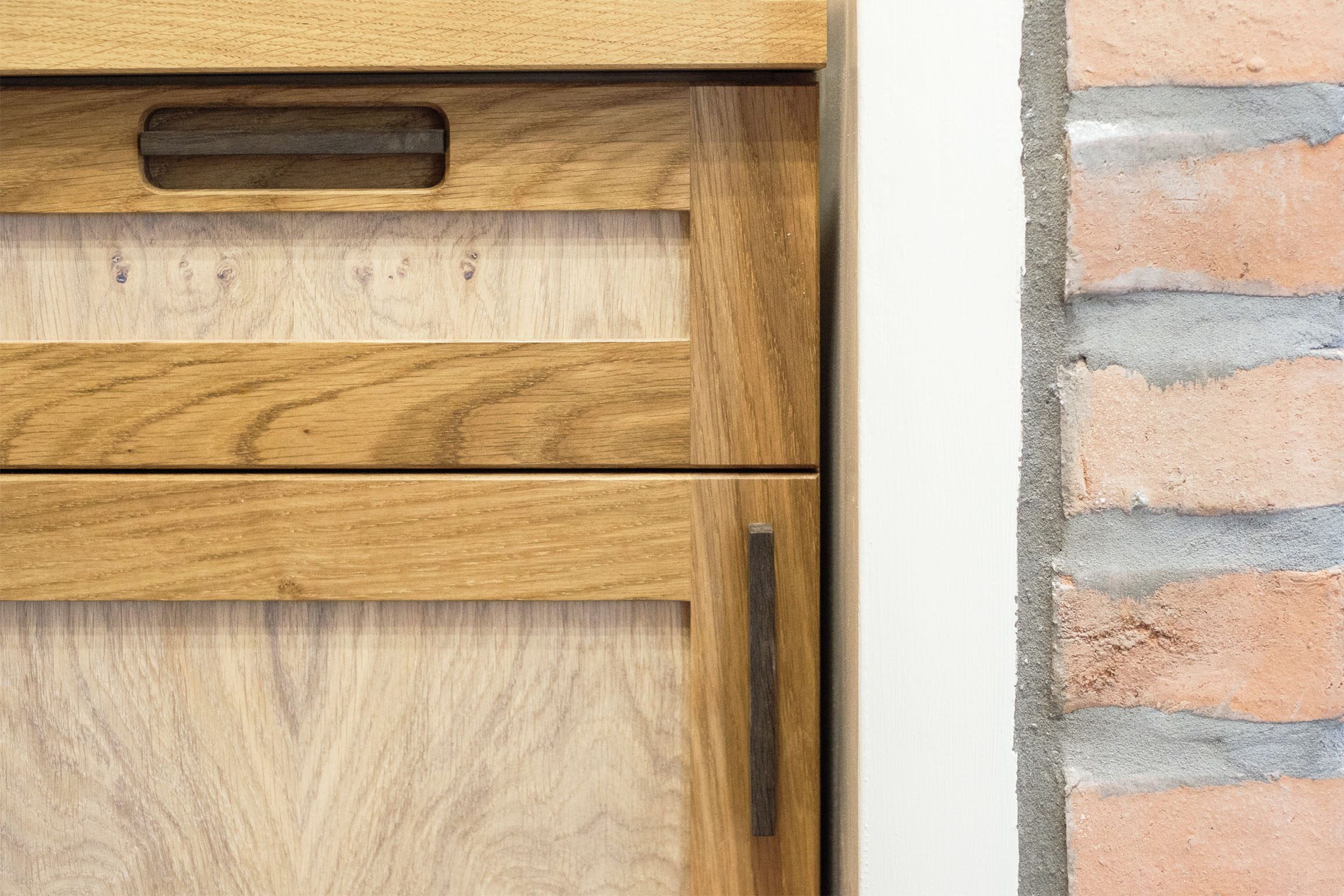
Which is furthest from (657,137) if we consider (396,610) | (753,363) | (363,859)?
(363,859)

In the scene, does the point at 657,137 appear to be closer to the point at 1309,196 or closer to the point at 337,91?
the point at 337,91

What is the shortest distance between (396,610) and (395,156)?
0.79ft

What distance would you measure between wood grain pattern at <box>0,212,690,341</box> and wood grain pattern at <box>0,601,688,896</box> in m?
0.15

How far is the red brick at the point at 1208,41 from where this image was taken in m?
A: 0.39

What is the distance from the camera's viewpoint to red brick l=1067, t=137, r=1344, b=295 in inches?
15.6

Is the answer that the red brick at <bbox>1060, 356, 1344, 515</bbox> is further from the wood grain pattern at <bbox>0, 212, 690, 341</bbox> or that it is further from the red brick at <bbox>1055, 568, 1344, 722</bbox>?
the wood grain pattern at <bbox>0, 212, 690, 341</bbox>

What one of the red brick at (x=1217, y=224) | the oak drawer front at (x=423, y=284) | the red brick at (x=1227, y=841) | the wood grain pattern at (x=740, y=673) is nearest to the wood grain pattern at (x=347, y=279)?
the oak drawer front at (x=423, y=284)

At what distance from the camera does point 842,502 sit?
18.2 inches

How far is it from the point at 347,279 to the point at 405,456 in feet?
0.32

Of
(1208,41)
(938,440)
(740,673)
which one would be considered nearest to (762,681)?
(740,673)

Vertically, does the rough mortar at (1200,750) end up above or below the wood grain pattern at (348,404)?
below

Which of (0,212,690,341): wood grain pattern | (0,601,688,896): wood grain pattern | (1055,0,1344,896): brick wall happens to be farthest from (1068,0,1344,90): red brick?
(0,601,688,896): wood grain pattern

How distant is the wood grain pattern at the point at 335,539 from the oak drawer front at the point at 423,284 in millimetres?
16

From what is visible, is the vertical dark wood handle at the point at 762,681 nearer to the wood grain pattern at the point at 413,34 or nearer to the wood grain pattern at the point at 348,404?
the wood grain pattern at the point at 348,404
